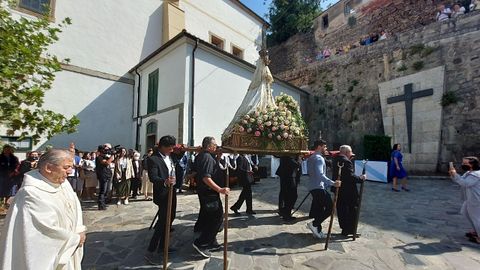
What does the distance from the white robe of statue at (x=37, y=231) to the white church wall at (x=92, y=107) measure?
13.6 meters

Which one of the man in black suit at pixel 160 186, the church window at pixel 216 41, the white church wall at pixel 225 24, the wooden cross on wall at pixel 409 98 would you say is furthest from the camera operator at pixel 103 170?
the church window at pixel 216 41

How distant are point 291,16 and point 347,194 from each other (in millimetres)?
28331

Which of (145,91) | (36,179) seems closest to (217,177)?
(36,179)

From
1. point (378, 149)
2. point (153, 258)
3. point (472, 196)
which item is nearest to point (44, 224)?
point (153, 258)

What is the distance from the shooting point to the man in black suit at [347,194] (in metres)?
5.38

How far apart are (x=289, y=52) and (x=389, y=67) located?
15386 millimetres

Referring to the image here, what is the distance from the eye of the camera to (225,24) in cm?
2145

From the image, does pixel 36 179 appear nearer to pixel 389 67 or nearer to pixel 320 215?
pixel 320 215

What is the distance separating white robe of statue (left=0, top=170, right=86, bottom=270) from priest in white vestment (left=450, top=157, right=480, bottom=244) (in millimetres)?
6375

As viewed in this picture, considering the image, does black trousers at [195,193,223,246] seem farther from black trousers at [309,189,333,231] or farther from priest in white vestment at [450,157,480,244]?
priest in white vestment at [450,157,480,244]

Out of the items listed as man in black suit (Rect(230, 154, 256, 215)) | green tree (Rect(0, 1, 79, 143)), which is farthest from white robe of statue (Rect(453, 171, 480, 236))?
green tree (Rect(0, 1, 79, 143))

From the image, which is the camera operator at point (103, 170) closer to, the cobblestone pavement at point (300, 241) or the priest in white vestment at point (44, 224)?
the cobblestone pavement at point (300, 241)

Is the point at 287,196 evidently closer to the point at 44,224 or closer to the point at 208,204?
the point at 208,204

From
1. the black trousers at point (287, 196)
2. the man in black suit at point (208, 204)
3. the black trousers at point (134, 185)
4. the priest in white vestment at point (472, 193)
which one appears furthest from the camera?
the black trousers at point (134, 185)
